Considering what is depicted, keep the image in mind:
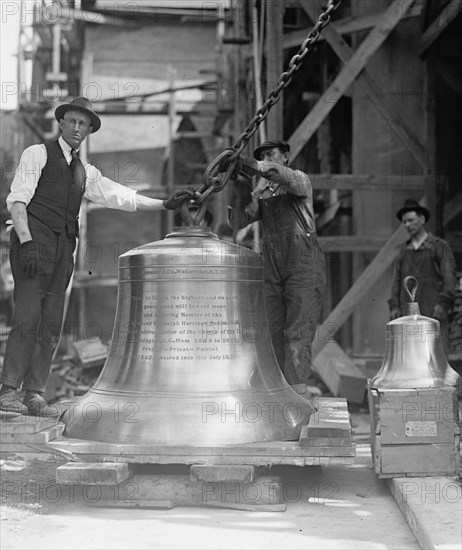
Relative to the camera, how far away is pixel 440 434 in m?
5.34

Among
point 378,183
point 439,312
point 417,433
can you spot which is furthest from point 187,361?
point 378,183

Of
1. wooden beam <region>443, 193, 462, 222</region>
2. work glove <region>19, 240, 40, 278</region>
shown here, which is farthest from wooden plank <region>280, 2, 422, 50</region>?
work glove <region>19, 240, 40, 278</region>

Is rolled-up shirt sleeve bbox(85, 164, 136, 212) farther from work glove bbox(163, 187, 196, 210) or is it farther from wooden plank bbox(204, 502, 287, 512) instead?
wooden plank bbox(204, 502, 287, 512)

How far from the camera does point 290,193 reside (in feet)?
20.0

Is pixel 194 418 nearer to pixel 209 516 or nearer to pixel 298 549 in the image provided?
pixel 209 516

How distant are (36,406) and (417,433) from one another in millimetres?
2280

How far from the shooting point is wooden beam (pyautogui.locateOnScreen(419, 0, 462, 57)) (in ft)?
27.0

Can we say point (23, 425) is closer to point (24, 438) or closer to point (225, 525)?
point (24, 438)

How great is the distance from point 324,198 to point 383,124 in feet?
8.84

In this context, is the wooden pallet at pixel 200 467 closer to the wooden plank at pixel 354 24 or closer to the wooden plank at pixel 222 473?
the wooden plank at pixel 222 473

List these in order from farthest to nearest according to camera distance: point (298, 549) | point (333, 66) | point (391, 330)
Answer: point (333, 66)
point (391, 330)
point (298, 549)

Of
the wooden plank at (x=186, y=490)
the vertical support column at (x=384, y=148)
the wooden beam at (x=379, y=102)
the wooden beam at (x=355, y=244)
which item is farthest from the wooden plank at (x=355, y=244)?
the wooden plank at (x=186, y=490)

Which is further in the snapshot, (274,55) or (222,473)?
(274,55)

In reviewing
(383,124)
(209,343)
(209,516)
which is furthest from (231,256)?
(383,124)
